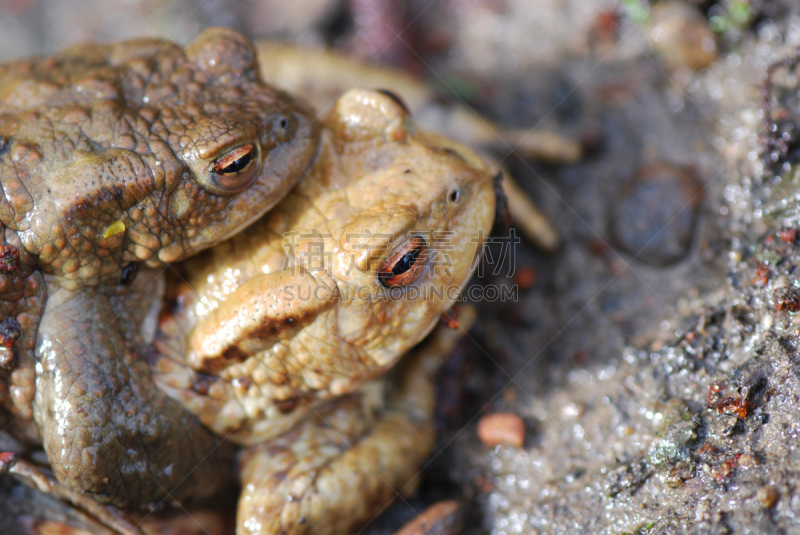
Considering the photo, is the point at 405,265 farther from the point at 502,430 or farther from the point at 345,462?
the point at 502,430

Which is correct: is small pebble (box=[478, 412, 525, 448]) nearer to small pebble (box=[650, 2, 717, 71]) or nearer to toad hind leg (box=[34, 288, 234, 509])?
toad hind leg (box=[34, 288, 234, 509])

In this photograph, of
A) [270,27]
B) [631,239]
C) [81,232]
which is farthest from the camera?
[270,27]

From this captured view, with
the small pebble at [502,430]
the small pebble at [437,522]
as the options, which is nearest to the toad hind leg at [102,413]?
the small pebble at [437,522]

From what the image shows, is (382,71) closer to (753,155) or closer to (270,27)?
(270,27)

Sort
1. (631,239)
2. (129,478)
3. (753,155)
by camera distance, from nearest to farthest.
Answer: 1. (129,478)
2. (753,155)
3. (631,239)

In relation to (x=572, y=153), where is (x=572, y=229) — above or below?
below

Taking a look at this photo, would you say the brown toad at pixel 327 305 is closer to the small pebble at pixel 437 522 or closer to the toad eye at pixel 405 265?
the toad eye at pixel 405 265

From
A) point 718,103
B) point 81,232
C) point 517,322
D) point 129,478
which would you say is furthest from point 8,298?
point 718,103
